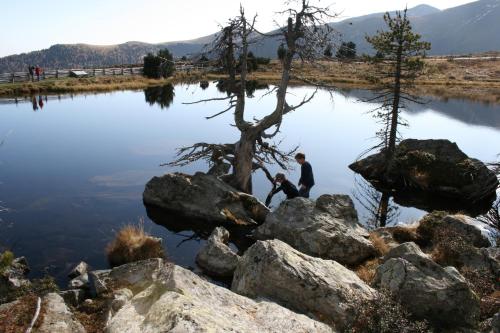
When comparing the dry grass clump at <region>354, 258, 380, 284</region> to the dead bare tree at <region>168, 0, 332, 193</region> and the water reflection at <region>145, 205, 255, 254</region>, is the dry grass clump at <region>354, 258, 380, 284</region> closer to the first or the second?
the water reflection at <region>145, 205, 255, 254</region>

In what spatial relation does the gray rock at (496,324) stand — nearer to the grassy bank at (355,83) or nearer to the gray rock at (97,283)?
the gray rock at (97,283)

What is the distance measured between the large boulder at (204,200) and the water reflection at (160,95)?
37.7m

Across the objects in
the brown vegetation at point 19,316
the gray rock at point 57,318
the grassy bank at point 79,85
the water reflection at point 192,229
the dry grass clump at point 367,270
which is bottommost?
the water reflection at point 192,229

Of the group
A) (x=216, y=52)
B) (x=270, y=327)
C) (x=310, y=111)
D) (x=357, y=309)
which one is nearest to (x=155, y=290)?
(x=270, y=327)

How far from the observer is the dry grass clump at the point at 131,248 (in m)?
16.1

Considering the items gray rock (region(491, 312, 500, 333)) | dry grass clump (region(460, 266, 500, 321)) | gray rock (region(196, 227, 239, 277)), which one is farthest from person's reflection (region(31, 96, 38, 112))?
gray rock (region(491, 312, 500, 333))

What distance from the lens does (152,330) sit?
7.66 meters

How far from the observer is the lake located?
62.8ft

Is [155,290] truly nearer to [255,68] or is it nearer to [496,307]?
[496,307]

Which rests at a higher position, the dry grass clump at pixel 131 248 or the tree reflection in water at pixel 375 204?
the dry grass clump at pixel 131 248

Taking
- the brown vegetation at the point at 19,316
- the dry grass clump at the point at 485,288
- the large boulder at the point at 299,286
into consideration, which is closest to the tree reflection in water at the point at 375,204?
the dry grass clump at the point at 485,288

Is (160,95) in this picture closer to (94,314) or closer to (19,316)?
(94,314)

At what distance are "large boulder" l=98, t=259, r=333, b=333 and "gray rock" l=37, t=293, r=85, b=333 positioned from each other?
0.75m

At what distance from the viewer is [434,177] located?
29031 mm
